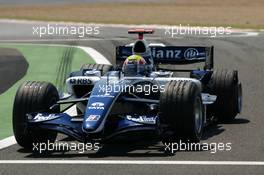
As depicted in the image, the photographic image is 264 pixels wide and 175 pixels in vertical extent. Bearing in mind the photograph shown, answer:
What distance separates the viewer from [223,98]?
1460 cm

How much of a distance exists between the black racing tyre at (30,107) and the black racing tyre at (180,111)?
170 cm

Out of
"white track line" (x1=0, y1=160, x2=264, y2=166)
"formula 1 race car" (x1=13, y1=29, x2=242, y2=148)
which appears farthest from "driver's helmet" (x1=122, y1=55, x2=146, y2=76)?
"white track line" (x1=0, y1=160, x2=264, y2=166)

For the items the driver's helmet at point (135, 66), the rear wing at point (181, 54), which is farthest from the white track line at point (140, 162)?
the rear wing at point (181, 54)

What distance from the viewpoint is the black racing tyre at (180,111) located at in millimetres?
11891

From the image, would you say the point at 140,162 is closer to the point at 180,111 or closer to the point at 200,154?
the point at 200,154

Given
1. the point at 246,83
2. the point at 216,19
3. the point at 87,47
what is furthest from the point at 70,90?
the point at 216,19

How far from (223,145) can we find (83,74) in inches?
123

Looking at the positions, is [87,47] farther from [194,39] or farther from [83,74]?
[83,74]

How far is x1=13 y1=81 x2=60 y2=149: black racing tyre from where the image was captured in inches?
474

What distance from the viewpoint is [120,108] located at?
12555mm

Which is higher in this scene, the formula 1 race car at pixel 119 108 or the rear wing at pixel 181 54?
the rear wing at pixel 181 54

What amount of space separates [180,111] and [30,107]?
83.1 inches

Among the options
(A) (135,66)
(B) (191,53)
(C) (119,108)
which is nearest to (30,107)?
(C) (119,108)

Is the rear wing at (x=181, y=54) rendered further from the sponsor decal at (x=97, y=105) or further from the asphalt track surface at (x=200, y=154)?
the sponsor decal at (x=97, y=105)
